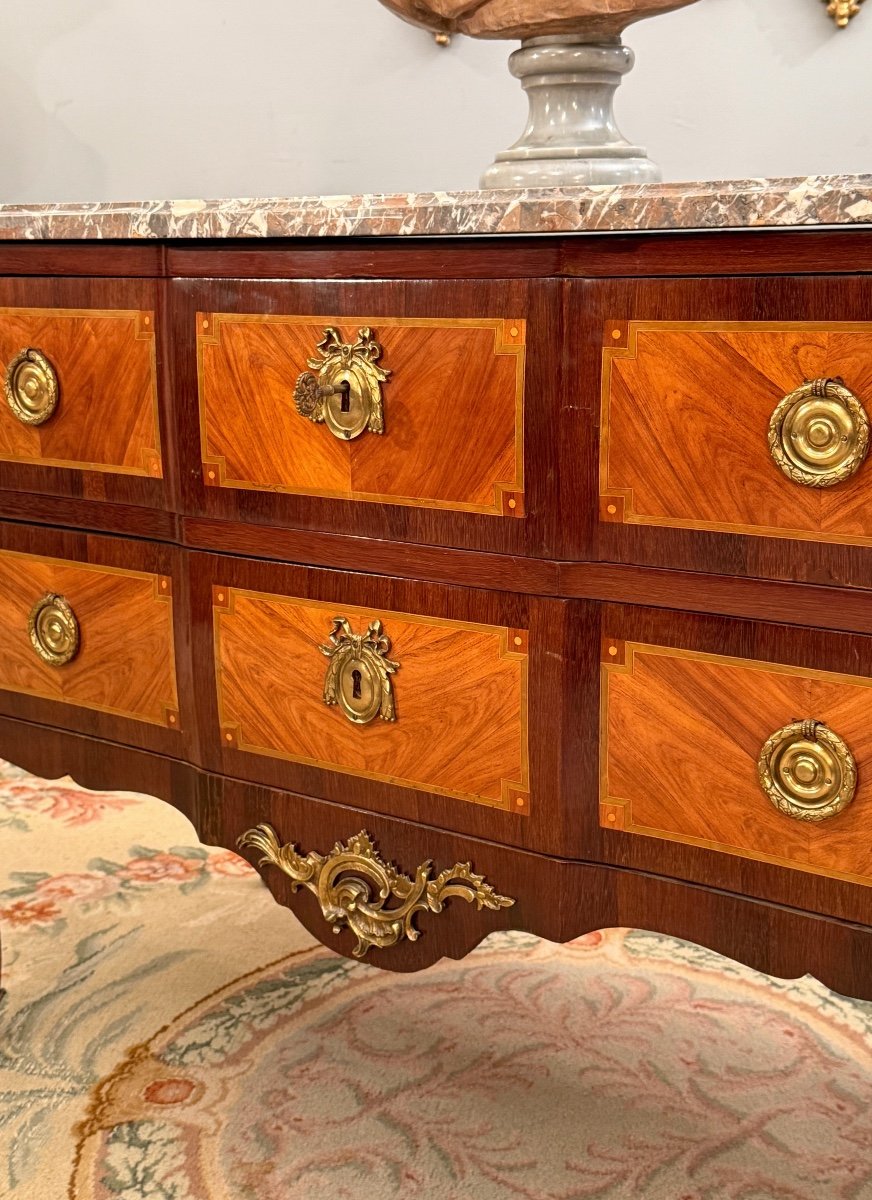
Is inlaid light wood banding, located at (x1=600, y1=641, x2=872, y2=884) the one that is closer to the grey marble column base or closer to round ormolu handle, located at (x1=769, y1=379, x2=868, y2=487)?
round ormolu handle, located at (x1=769, y1=379, x2=868, y2=487)

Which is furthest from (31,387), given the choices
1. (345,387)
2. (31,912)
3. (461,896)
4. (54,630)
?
(31,912)

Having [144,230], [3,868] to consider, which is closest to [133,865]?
[3,868]

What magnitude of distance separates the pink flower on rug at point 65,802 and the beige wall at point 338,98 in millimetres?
887

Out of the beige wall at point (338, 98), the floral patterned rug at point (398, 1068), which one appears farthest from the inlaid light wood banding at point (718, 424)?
the beige wall at point (338, 98)

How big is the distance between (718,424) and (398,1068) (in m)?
0.74

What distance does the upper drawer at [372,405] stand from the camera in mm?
836

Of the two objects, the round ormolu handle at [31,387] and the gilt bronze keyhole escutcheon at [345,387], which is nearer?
A: the gilt bronze keyhole escutcheon at [345,387]

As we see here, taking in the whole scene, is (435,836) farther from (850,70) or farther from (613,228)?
(850,70)

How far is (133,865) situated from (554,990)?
0.61 metres

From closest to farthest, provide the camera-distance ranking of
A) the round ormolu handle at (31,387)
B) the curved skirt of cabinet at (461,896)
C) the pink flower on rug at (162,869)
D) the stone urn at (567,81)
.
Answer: the curved skirt of cabinet at (461,896), the stone urn at (567,81), the round ormolu handle at (31,387), the pink flower on rug at (162,869)

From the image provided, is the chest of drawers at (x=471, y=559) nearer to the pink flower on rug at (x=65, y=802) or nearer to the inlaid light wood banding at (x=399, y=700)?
the inlaid light wood banding at (x=399, y=700)

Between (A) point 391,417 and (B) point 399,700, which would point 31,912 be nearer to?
(B) point 399,700

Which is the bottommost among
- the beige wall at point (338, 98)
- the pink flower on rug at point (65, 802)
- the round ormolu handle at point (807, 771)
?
the pink flower on rug at point (65, 802)

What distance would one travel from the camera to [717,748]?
32.4 inches
